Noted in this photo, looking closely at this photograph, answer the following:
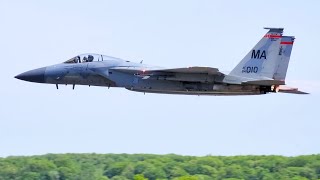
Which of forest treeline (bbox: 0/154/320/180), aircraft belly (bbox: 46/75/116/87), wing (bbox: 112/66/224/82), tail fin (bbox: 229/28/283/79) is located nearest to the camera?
wing (bbox: 112/66/224/82)

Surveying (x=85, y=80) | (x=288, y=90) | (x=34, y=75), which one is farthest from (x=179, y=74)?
(x=34, y=75)

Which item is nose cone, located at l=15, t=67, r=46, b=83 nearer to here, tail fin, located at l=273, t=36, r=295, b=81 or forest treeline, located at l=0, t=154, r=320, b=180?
tail fin, located at l=273, t=36, r=295, b=81

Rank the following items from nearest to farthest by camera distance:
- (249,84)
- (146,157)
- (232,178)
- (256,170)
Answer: (249,84) < (232,178) < (256,170) < (146,157)

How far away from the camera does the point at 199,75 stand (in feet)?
160

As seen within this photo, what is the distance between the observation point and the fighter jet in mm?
48656

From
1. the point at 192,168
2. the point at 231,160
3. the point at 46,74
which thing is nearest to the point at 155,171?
the point at 192,168

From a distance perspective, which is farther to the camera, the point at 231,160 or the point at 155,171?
the point at 231,160

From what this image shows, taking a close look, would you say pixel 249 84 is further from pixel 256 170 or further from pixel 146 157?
pixel 146 157

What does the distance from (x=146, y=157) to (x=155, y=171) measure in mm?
16292

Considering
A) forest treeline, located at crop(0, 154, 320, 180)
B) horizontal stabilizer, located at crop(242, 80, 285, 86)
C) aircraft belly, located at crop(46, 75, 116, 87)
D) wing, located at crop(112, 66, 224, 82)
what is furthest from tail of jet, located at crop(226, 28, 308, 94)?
forest treeline, located at crop(0, 154, 320, 180)

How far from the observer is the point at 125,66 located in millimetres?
50000

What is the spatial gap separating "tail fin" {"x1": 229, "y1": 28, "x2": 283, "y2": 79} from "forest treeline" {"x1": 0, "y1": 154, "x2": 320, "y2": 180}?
5936 centimetres

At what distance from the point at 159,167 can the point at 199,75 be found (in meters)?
69.5

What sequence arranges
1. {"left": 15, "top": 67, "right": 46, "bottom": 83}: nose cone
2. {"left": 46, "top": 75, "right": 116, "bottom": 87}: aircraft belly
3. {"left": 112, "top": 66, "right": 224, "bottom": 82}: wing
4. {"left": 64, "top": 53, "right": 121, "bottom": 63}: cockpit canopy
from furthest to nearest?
{"left": 15, "top": 67, "right": 46, "bottom": 83}: nose cone
{"left": 64, "top": 53, "right": 121, "bottom": 63}: cockpit canopy
{"left": 46, "top": 75, "right": 116, "bottom": 87}: aircraft belly
{"left": 112, "top": 66, "right": 224, "bottom": 82}: wing
